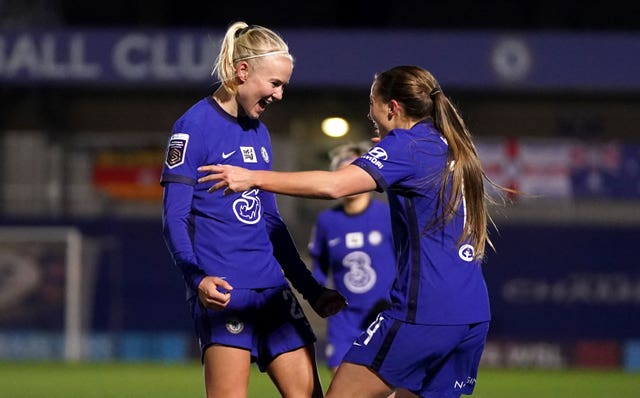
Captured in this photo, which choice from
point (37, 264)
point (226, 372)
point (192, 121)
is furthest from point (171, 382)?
point (192, 121)

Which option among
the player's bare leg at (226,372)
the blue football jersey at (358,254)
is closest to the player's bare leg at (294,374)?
the player's bare leg at (226,372)

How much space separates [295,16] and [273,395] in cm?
1324

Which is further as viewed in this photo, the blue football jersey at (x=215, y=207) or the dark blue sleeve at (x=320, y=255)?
the dark blue sleeve at (x=320, y=255)

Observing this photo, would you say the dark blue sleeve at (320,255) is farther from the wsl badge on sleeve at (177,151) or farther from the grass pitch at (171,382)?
the wsl badge on sleeve at (177,151)

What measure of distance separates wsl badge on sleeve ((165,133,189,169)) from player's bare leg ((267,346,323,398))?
35.0 inches

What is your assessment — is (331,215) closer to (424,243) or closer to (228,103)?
(228,103)

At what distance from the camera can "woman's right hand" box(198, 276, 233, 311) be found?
4.91 meters

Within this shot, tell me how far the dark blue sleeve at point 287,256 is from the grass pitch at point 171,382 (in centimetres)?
660

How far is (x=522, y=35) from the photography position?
65.4 ft

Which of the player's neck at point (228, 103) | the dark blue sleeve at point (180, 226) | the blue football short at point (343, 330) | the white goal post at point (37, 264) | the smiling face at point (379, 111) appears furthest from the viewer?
the white goal post at point (37, 264)

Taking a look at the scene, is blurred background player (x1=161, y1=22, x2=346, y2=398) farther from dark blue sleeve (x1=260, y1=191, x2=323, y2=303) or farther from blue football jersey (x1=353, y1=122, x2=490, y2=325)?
blue football jersey (x1=353, y1=122, x2=490, y2=325)

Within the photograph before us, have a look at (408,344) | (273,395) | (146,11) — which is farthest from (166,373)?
(408,344)

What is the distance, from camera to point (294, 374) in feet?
17.7

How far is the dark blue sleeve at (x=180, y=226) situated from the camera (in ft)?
16.6
